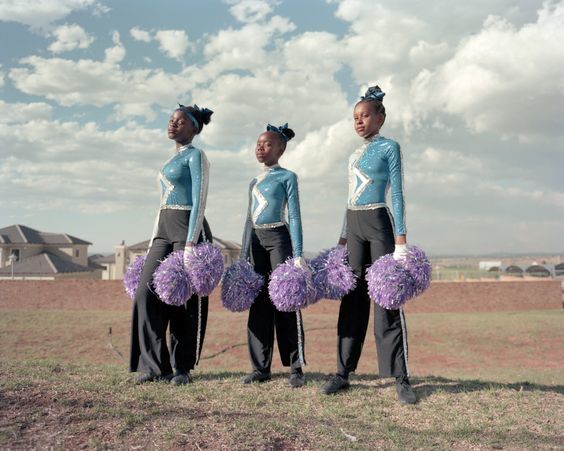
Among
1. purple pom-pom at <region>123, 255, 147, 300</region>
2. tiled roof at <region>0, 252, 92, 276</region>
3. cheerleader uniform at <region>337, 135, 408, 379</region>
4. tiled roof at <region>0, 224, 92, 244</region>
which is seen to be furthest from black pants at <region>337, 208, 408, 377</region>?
tiled roof at <region>0, 224, 92, 244</region>

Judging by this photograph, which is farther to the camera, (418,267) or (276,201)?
(276,201)

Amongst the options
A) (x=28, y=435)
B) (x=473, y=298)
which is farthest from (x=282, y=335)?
(x=473, y=298)

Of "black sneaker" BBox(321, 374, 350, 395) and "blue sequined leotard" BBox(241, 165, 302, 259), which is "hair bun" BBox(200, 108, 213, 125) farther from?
"black sneaker" BBox(321, 374, 350, 395)

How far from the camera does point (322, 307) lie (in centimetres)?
2936

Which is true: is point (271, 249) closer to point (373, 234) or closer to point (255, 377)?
point (373, 234)

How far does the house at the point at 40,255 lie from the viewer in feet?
143

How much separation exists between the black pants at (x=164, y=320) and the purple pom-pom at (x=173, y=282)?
0.87 ft

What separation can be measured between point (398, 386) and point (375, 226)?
1.52m

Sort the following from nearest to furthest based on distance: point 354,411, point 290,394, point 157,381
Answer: point 354,411
point 290,394
point 157,381

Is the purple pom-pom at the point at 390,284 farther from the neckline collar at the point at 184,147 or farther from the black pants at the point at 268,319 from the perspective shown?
the neckline collar at the point at 184,147

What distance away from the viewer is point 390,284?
14.5 feet

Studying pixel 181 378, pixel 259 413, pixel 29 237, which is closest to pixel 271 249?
pixel 181 378

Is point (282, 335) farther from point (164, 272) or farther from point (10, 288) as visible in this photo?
point (10, 288)

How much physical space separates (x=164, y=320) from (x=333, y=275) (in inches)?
72.6
